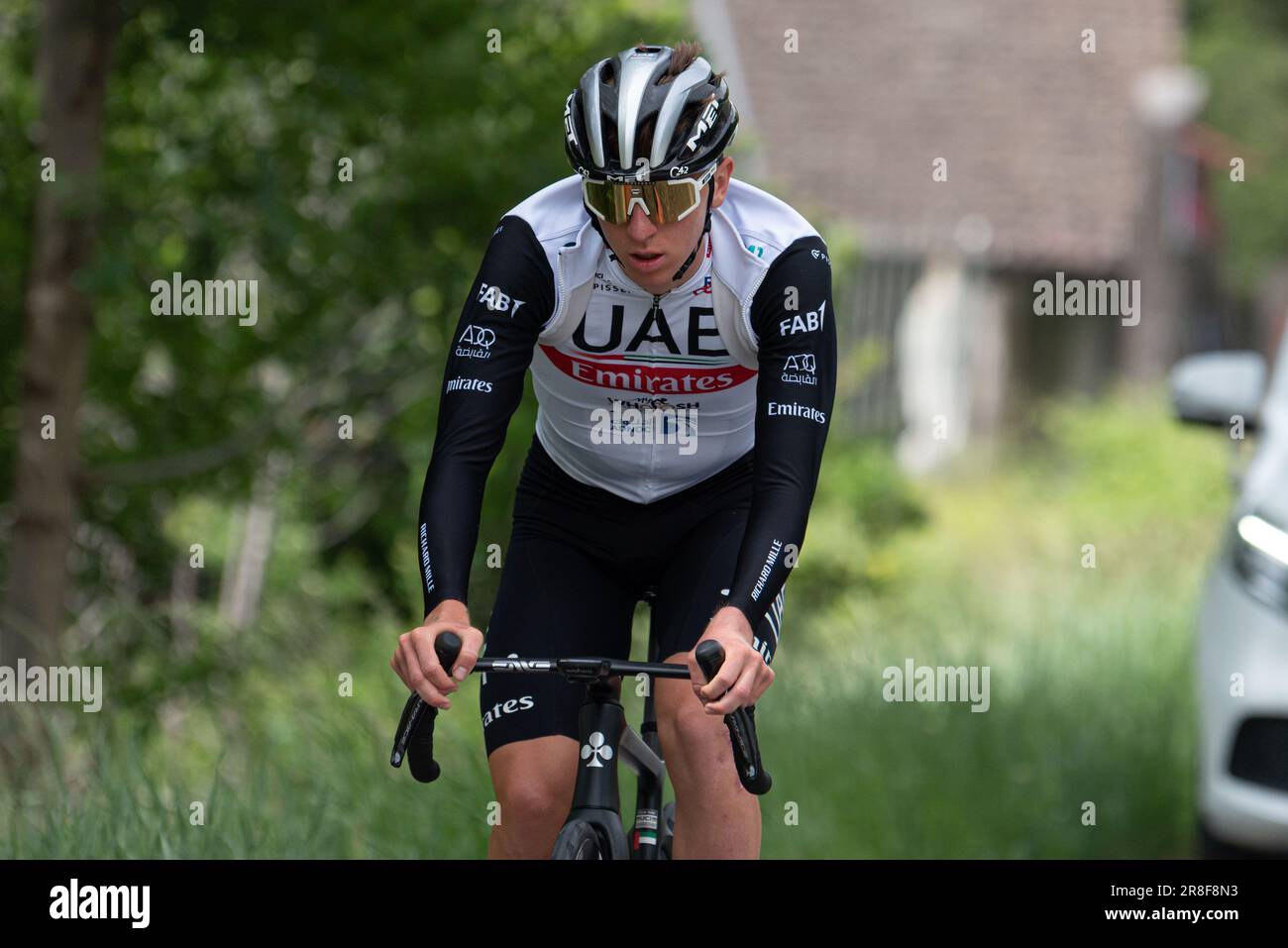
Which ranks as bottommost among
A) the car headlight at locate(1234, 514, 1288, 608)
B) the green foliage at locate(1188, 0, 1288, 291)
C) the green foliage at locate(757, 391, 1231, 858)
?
the green foliage at locate(757, 391, 1231, 858)

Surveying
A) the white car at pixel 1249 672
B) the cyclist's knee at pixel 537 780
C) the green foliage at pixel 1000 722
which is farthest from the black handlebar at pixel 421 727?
the green foliage at pixel 1000 722

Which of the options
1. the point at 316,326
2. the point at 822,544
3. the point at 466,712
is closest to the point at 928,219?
the point at 822,544

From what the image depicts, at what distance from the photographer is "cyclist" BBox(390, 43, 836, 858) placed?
3.42 meters

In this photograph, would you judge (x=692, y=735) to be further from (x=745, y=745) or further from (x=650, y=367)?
(x=650, y=367)

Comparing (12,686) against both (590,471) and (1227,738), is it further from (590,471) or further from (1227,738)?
(1227,738)

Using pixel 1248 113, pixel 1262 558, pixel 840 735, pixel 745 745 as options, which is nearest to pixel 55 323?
pixel 840 735

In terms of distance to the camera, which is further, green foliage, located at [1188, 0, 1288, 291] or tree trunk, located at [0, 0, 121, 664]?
green foliage, located at [1188, 0, 1288, 291]

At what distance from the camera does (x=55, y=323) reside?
7.82 meters

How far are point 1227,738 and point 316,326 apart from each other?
491 cm

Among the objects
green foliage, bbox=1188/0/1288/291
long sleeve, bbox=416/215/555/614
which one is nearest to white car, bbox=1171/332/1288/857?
long sleeve, bbox=416/215/555/614

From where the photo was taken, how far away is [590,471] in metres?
4.13

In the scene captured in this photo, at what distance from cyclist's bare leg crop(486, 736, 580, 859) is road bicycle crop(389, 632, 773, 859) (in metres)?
0.05

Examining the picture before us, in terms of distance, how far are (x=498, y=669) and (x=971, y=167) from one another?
2824 cm

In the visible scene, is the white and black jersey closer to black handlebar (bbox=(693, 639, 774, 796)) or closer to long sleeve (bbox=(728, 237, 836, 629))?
long sleeve (bbox=(728, 237, 836, 629))
